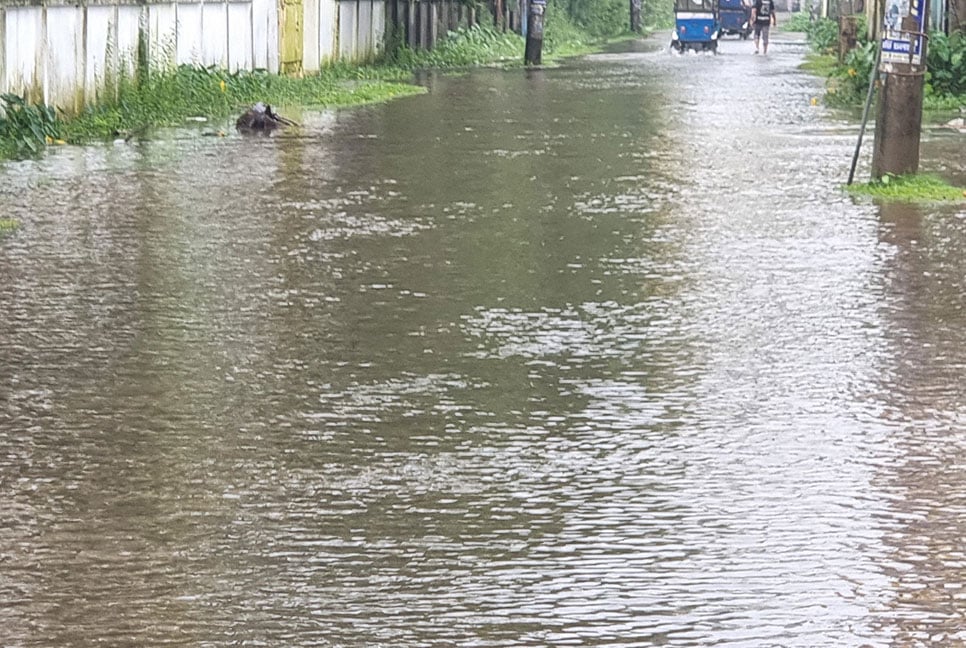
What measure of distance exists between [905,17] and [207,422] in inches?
348

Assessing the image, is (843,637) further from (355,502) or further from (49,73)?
(49,73)

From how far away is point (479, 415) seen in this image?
7738mm

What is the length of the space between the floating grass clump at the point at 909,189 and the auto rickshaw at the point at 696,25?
113 feet

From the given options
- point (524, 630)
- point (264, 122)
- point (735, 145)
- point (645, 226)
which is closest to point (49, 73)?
point (264, 122)

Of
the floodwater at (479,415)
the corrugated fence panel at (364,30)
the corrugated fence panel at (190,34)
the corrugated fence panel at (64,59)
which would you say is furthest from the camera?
the corrugated fence panel at (364,30)

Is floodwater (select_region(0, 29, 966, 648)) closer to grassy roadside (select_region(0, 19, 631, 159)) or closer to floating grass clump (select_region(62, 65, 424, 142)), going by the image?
grassy roadside (select_region(0, 19, 631, 159))

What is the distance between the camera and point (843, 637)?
17.0ft

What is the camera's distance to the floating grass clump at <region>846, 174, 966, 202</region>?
572 inches

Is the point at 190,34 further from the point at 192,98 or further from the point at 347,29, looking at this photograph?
the point at 347,29

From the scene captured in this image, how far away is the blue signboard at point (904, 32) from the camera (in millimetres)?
14547

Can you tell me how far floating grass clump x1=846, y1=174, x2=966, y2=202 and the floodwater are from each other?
0.53 metres

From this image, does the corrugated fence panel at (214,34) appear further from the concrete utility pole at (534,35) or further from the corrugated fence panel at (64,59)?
the concrete utility pole at (534,35)

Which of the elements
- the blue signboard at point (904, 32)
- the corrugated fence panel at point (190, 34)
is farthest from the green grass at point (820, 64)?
the blue signboard at point (904, 32)

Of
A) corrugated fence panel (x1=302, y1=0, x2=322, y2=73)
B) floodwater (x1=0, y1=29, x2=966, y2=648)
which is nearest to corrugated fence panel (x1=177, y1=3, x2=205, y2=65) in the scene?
corrugated fence panel (x1=302, y1=0, x2=322, y2=73)
